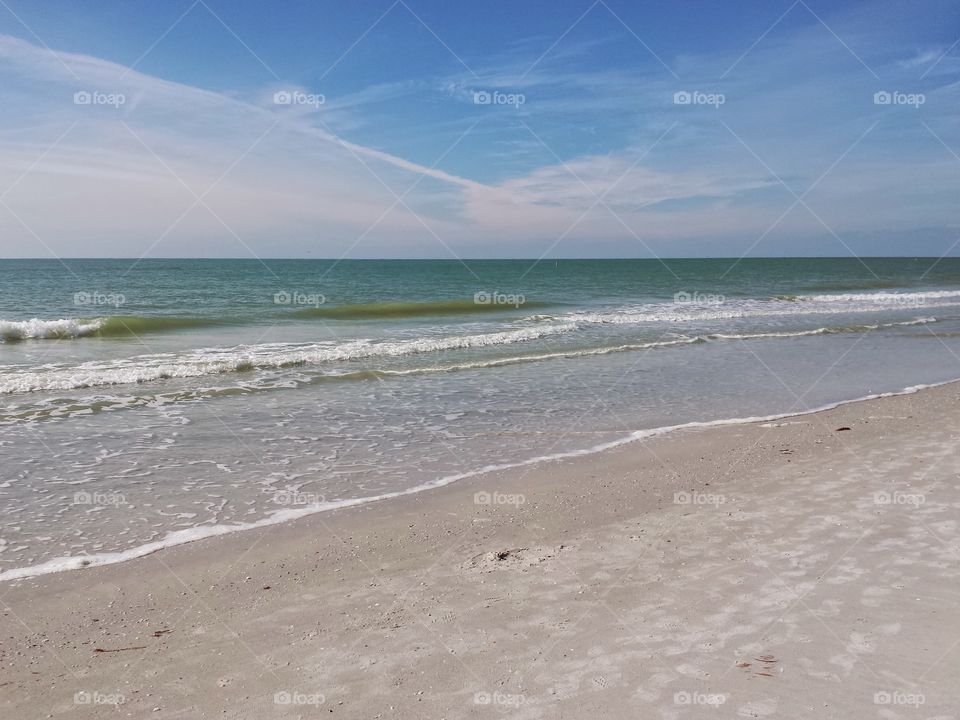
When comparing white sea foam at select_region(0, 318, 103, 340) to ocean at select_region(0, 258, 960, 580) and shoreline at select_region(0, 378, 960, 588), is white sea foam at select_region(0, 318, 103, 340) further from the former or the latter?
shoreline at select_region(0, 378, 960, 588)

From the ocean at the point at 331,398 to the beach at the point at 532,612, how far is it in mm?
952

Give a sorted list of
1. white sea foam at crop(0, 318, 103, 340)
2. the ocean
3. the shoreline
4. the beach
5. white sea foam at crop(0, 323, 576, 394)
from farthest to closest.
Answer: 1. white sea foam at crop(0, 318, 103, 340)
2. white sea foam at crop(0, 323, 576, 394)
3. the ocean
4. the shoreline
5. the beach

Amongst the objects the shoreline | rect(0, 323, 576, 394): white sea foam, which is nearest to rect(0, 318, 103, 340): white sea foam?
rect(0, 323, 576, 394): white sea foam

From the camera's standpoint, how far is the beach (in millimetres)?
3471

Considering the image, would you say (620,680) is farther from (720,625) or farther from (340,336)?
(340,336)

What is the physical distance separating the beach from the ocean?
95 centimetres

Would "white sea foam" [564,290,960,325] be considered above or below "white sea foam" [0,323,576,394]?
above

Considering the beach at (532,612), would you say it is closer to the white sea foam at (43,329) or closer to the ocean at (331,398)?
the ocean at (331,398)

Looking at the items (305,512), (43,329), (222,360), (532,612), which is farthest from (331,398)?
(43,329)

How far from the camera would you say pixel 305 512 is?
249 inches

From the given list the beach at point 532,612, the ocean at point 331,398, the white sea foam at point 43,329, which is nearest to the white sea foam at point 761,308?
the ocean at point 331,398

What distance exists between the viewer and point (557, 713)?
3328mm

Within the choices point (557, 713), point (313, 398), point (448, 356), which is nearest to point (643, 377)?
point (448, 356)

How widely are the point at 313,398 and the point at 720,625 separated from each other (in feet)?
28.6
